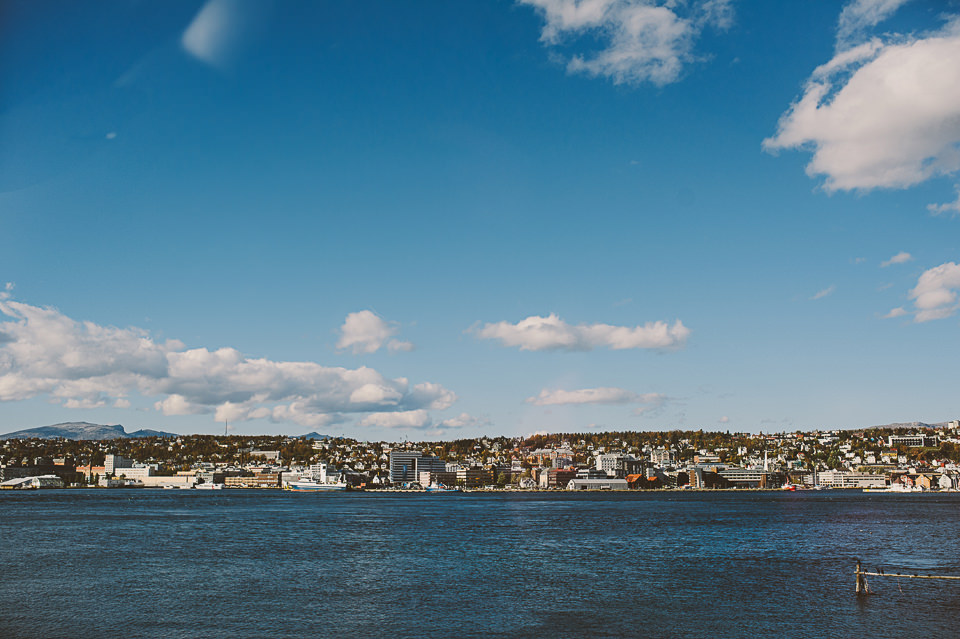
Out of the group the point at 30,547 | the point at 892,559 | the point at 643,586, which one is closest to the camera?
the point at 643,586

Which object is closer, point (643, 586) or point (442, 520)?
point (643, 586)

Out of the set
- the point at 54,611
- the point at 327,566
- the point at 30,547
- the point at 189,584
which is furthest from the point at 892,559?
the point at 30,547

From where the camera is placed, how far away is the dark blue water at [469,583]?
26547 millimetres

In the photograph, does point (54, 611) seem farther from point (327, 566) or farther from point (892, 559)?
point (892, 559)

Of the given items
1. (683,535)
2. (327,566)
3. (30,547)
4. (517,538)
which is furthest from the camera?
(683,535)

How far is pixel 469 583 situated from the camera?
35688 mm

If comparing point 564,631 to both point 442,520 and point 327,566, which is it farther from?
point 442,520

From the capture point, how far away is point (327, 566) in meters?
41.8

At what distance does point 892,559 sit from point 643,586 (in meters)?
20.5

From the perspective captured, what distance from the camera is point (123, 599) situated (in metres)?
31.4

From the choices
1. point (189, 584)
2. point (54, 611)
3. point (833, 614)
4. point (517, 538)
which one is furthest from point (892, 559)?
point (54, 611)

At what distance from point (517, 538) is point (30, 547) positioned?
36211 millimetres

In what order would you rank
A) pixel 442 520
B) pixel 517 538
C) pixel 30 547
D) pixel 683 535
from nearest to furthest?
pixel 30 547
pixel 517 538
pixel 683 535
pixel 442 520

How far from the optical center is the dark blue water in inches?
1045
